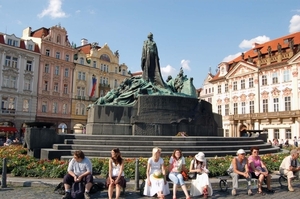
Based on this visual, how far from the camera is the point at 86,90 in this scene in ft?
166

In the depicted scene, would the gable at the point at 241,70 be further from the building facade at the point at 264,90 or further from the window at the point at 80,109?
the window at the point at 80,109

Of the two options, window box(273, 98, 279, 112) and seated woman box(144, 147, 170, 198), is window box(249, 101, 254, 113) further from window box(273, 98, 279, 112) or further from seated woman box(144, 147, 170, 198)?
seated woman box(144, 147, 170, 198)

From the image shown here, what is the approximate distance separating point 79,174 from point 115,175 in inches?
29.8

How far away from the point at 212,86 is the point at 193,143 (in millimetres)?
42185

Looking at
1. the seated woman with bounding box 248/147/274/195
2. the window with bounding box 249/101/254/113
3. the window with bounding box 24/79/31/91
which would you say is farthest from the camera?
the window with bounding box 249/101/254/113

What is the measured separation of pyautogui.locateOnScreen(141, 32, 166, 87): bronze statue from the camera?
16062 millimetres

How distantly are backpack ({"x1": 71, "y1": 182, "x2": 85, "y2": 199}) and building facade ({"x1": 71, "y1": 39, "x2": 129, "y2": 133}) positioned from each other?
4188 centimetres

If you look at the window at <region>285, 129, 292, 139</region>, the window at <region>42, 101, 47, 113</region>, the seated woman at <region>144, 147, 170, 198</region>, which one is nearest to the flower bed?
the seated woman at <region>144, 147, 170, 198</region>

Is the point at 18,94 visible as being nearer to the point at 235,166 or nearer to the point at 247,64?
the point at 247,64

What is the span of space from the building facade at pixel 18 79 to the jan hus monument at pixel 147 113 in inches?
1134

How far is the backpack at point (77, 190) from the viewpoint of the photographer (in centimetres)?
605

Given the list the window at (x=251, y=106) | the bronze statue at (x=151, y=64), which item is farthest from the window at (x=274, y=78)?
the bronze statue at (x=151, y=64)

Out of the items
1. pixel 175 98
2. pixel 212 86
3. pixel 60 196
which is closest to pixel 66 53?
Result: pixel 212 86

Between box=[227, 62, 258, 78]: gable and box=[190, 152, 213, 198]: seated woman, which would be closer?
box=[190, 152, 213, 198]: seated woman
